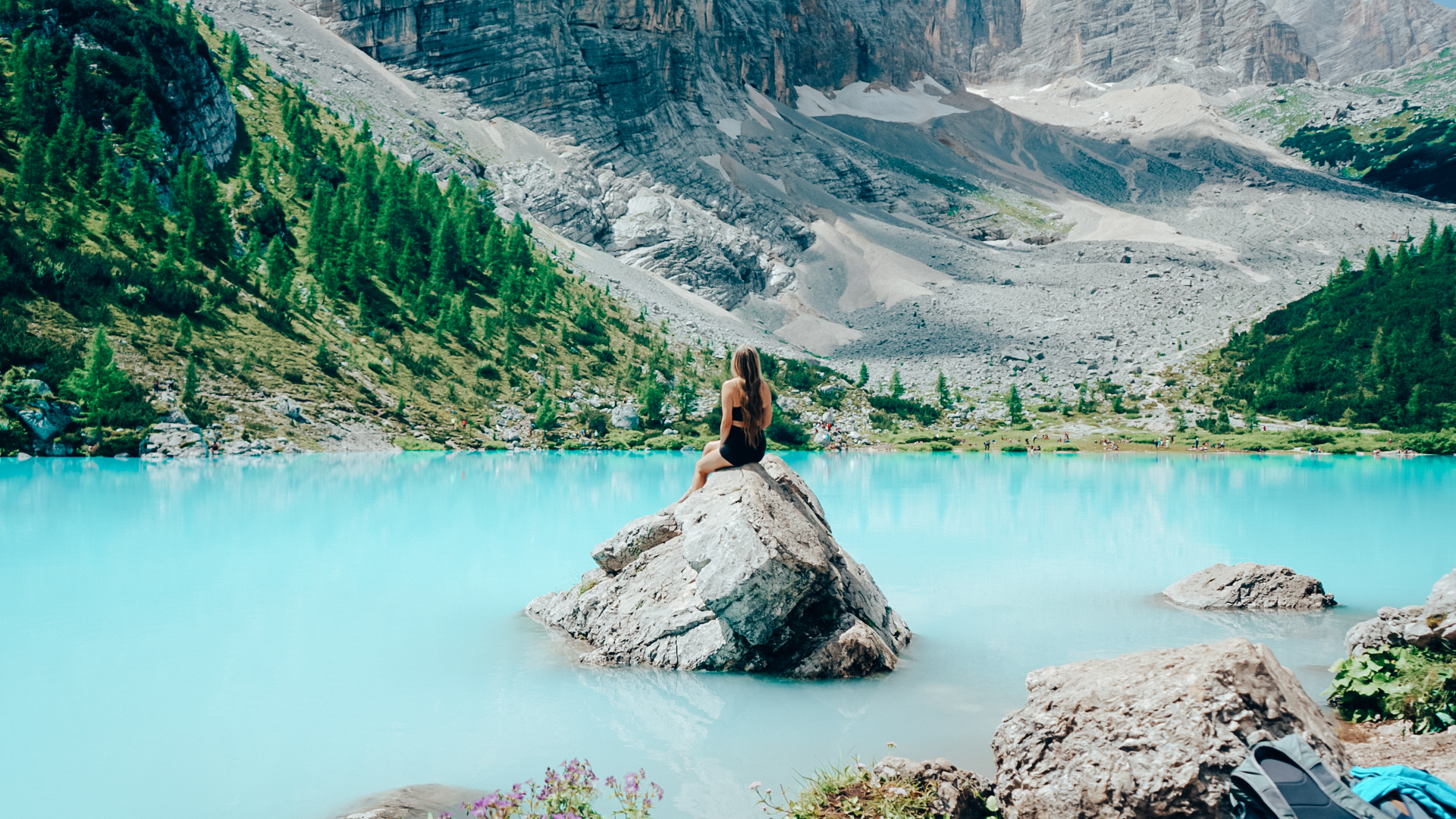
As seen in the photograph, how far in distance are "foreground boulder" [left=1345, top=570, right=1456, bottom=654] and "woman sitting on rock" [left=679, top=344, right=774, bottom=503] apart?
695cm

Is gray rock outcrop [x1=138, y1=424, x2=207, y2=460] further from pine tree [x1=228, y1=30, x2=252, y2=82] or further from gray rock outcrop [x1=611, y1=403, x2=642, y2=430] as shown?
pine tree [x1=228, y1=30, x2=252, y2=82]

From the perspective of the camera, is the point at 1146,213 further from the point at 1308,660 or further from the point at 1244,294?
the point at 1308,660

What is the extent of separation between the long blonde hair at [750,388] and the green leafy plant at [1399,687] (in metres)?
6.74

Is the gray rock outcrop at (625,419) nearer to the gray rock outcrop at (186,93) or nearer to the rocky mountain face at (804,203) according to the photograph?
the rocky mountain face at (804,203)

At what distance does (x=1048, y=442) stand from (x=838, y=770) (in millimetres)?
70722

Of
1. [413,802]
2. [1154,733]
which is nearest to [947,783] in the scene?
[1154,733]

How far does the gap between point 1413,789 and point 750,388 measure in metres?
7.42

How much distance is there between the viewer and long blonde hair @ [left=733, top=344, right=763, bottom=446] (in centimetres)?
1040

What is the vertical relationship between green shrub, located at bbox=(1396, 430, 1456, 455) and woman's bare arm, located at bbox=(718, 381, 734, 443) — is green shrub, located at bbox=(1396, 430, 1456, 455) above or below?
below

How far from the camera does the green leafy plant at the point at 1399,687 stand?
7.28 m

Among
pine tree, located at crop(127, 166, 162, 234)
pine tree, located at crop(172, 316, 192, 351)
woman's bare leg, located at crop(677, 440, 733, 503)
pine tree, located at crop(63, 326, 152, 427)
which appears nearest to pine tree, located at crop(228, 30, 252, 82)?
pine tree, located at crop(127, 166, 162, 234)

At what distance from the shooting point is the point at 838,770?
6598 millimetres

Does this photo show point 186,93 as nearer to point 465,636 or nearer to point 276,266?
point 276,266

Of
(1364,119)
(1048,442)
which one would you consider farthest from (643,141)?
(1364,119)
